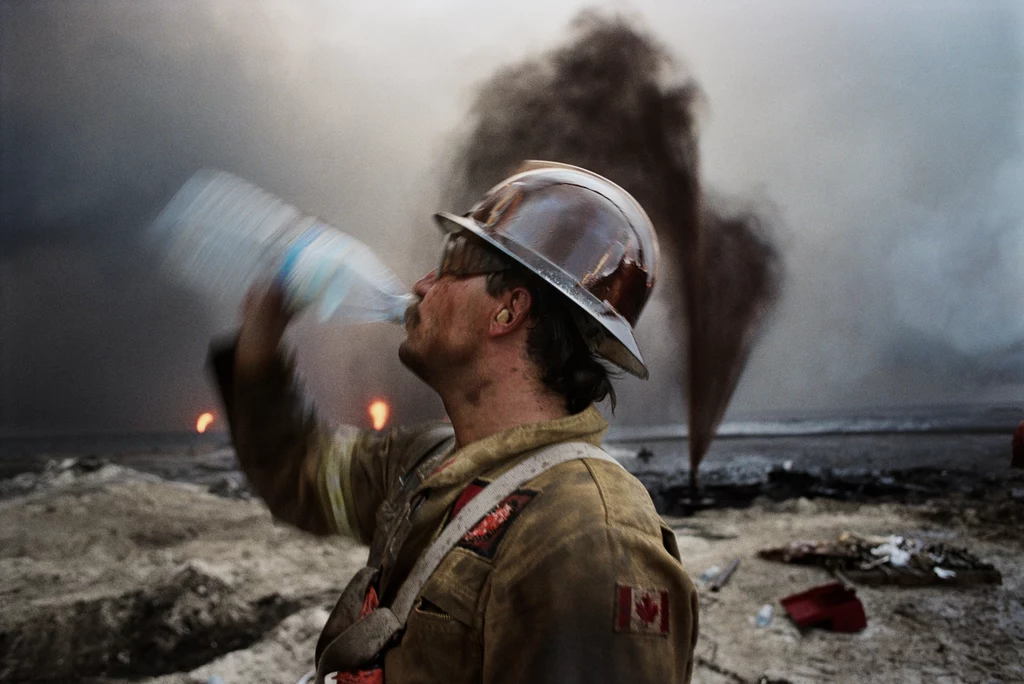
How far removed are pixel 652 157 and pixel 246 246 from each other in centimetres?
1118

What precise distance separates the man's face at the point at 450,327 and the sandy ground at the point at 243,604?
319 centimetres

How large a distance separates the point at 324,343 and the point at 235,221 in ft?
23.5

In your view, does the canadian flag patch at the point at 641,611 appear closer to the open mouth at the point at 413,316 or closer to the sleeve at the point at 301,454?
the open mouth at the point at 413,316

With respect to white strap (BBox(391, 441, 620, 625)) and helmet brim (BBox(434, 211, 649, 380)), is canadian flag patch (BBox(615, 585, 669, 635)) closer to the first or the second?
white strap (BBox(391, 441, 620, 625))

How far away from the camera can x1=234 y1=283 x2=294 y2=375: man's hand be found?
66.9 inches

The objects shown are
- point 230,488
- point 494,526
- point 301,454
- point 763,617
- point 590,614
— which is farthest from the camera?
point 230,488

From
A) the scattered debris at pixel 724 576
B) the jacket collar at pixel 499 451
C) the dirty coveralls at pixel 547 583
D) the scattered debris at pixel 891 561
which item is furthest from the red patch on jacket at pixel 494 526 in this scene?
the scattered debris at pixel 891 561

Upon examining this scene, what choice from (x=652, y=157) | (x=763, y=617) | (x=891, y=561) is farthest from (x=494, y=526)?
(x=652, y=157)

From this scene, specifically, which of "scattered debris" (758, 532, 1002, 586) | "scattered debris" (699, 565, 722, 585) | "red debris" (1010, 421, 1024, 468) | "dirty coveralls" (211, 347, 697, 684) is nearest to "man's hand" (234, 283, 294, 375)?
"dirty coveralls" (211, 347, 697, 684)

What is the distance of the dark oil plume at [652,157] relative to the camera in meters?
9.59

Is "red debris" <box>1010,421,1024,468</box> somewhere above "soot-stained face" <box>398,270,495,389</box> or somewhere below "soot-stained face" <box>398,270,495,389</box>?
below

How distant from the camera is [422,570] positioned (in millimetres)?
1305

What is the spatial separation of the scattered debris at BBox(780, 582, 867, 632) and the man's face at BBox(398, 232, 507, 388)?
416cm

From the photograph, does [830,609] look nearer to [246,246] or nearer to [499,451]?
[499,451]
